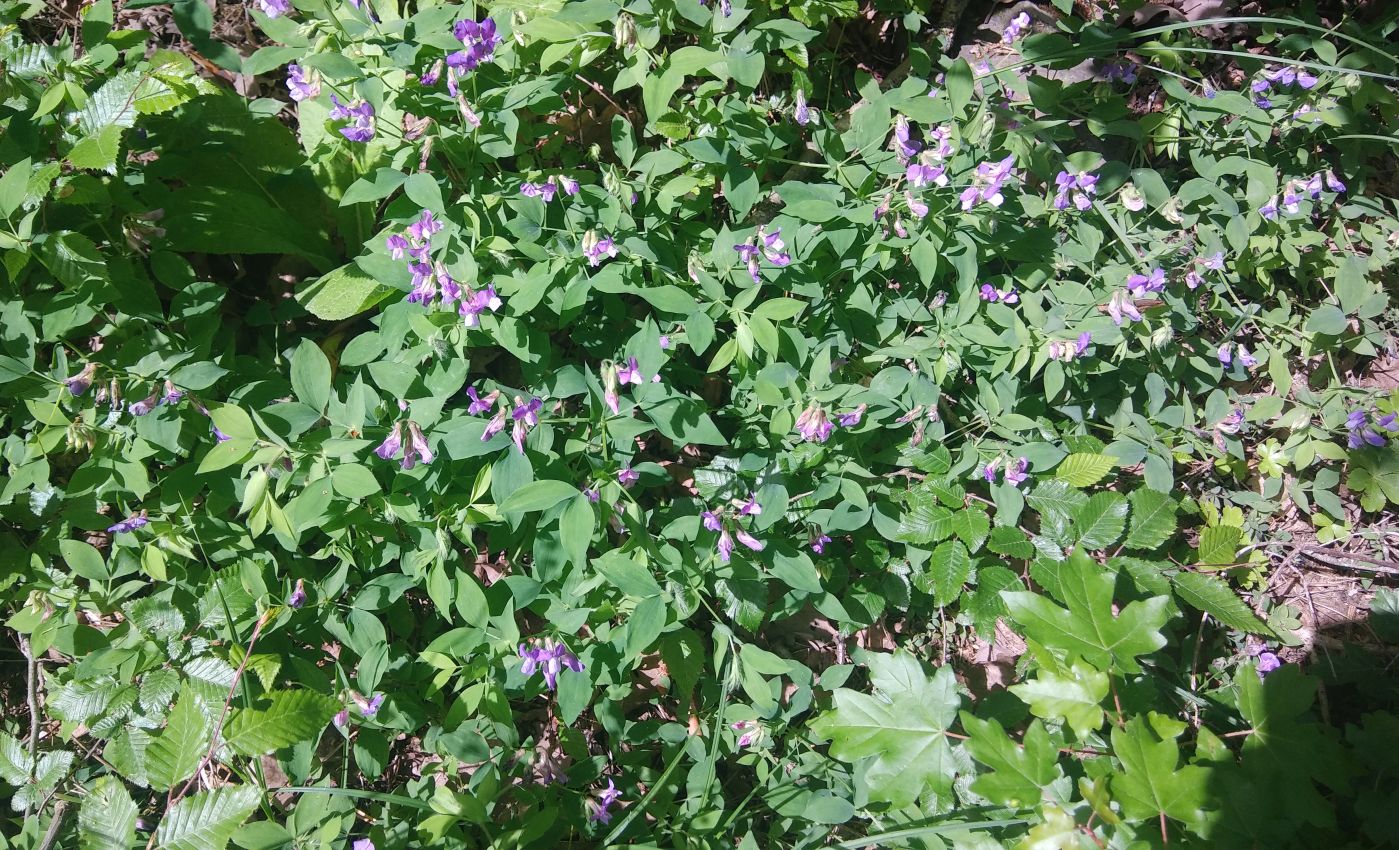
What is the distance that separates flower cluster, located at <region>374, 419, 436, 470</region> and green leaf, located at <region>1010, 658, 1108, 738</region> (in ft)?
4.82

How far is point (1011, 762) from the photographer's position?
1554mm

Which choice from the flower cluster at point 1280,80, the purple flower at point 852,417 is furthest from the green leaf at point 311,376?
the flower cluster at point 1280,80

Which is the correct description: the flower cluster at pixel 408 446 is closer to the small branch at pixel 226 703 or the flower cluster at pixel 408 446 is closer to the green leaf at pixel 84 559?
the small branch at pixel 226 703

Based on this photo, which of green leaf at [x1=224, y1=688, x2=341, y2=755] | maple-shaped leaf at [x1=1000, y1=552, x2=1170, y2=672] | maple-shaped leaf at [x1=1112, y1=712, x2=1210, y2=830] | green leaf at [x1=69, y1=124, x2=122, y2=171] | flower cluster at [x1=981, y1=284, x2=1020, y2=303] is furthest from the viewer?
flower cluster at [x1=981, y1=284, x2=1020, y2=303]

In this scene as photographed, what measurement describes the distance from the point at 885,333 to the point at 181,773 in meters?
2.30

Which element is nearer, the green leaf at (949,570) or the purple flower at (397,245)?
the purple flower at (397,245)

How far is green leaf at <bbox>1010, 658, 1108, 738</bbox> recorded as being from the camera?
155cm

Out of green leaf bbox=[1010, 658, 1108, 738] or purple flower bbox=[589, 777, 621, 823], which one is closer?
green leaf bbox=[1010, 658, 1108, 738]

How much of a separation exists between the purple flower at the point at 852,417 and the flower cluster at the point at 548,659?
3.49 ft

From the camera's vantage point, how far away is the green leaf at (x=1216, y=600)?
226 cm

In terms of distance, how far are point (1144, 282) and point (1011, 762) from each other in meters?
1.56

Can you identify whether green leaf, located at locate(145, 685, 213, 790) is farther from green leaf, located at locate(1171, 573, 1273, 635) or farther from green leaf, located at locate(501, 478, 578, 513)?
green leaf, located at locate(1171, 573, 1273, 635)

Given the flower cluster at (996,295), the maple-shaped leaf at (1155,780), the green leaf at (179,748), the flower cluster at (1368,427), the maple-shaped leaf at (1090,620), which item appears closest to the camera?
the maple-shaped leaf at (1155,780)

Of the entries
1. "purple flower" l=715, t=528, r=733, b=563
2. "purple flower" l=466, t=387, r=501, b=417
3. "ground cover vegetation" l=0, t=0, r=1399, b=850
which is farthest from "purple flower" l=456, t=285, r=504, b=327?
"purple flower" l=715, t=528, r=733, b=563
